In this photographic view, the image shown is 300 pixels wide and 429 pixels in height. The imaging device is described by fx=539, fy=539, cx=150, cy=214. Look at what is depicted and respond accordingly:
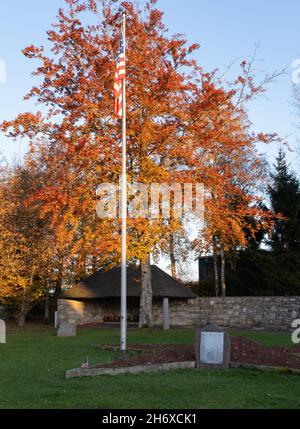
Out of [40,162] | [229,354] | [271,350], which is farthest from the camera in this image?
[40,162]

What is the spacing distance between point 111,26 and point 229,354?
1710cm

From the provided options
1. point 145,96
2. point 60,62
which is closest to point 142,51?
point 145,96

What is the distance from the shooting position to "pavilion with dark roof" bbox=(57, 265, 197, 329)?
95.9 feet

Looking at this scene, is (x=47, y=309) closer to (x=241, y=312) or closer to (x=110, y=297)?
(x=110, y=297)

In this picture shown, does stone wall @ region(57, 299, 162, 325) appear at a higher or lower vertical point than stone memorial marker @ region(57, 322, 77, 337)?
higher

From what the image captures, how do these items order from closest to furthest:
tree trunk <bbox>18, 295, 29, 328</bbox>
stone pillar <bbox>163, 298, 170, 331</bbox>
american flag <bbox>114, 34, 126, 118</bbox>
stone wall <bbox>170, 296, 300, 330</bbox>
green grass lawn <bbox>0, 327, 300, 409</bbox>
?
green grass lawn <bbox>0, 327, 300, 409</bbox>
american flag <bbox>114, 34, 126, 118</bbox>
stone wall <bbox>170, 296, 300, 330</bbox>
stone pillar <bbox>163, 298, 170, 331</bbox>
tree trunk <bbox>18, 295, 29, 328</bbox>

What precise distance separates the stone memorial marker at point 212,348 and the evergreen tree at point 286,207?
808 inches

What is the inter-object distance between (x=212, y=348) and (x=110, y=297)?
60.0ft

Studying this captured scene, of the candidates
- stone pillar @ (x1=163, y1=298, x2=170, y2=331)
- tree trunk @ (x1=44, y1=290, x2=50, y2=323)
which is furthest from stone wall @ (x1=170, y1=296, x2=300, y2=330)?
tree trunk @ (x1=44, y1=290, x2=50, y2=323)

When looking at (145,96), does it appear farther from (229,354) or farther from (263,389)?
(263,389)

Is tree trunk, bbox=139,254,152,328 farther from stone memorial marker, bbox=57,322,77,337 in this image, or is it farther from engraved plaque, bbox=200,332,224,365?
engraved plaque, bbox=200,332,224,365

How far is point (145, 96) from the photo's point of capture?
73.8 feet

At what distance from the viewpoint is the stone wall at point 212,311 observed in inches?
1008

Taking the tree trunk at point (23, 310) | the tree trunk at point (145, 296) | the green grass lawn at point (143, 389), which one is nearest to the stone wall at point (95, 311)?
the tree trunk at point (23, 310)
